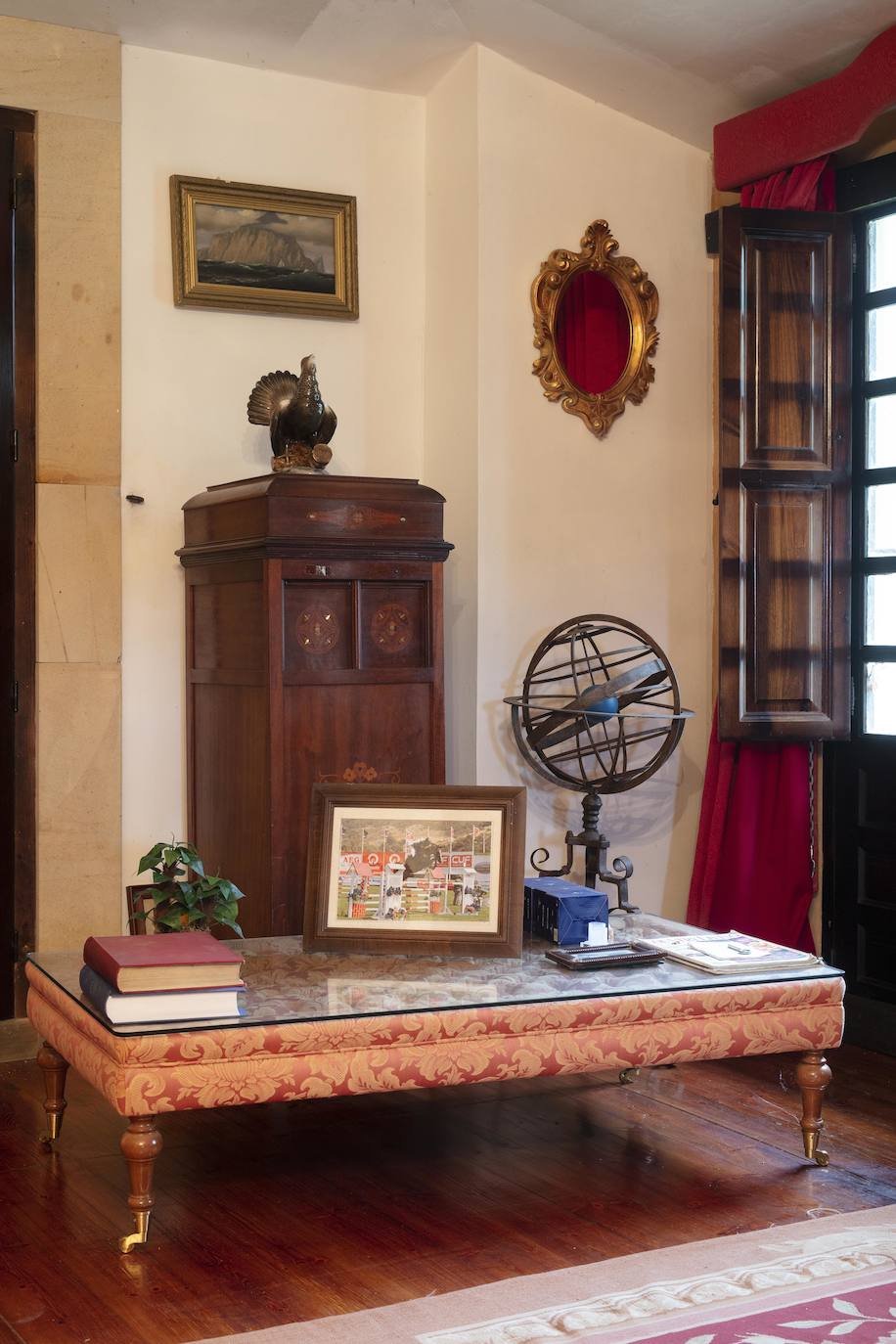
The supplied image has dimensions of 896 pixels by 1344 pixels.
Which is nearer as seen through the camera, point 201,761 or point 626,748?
point 201,761

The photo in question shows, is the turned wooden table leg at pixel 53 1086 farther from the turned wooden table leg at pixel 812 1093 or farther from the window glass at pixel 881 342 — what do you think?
the window glass at pixel 881 342

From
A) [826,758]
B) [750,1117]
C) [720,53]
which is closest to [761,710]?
[826,758]

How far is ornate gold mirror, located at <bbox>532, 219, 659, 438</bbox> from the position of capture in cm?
504

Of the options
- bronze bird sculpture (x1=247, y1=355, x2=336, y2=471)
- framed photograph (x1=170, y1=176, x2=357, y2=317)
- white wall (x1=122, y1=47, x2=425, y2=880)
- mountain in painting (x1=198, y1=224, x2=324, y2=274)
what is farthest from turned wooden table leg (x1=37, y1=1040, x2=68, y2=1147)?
mountain in painting (x1=198, y1=224, x2=324, y2=274)

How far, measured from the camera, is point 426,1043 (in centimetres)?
317

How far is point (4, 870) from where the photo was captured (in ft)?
15.2

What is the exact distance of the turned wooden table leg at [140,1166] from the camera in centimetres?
294

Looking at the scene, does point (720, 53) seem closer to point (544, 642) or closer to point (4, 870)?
point (544, 642)

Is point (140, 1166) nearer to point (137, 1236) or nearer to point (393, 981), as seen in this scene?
point (137, 1236)

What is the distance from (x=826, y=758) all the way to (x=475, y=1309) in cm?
279

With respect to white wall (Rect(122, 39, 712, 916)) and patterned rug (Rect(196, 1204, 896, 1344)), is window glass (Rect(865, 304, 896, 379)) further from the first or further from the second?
patterned rug (Rect(196, 1204, 896, 1344))

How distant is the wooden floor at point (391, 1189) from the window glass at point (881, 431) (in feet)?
6.71

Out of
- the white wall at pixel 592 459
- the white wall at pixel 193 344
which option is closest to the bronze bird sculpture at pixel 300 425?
the white wall at pixel 193 344

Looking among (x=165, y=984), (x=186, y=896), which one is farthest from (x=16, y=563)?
(x=165, y=984)
